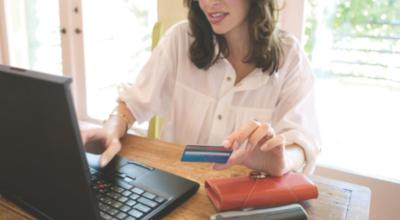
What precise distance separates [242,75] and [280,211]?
2.17ft

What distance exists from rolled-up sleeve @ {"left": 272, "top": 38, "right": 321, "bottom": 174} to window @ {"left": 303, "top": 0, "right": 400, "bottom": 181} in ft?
2.47

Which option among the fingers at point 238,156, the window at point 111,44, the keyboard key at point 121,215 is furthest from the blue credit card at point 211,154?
the window at point 111,44

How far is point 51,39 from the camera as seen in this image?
3.23 metres

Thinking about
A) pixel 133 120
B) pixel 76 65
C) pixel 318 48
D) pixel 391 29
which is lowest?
pixel 76 65

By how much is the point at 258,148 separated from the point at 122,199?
11.9 inches

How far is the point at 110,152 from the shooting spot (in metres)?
0.88

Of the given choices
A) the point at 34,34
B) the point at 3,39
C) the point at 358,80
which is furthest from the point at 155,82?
the point at 3,39

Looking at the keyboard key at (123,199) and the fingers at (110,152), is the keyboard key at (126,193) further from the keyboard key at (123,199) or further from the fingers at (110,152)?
the fingers at (110,152)

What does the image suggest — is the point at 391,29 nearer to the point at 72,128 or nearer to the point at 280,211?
the point at 280,211

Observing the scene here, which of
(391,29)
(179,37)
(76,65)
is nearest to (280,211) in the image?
(179,37)

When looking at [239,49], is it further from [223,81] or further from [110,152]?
[110,152]

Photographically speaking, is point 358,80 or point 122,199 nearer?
point 122,199

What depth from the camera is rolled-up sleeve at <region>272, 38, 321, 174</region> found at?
0.99 meters

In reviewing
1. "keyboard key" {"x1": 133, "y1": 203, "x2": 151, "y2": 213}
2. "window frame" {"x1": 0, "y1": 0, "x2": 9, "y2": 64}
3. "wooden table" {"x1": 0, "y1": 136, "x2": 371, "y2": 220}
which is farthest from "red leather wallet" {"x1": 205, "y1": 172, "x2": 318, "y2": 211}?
"window frame" {"x1": 0, "y1": 0, "x2": 9, "y2": 64}
